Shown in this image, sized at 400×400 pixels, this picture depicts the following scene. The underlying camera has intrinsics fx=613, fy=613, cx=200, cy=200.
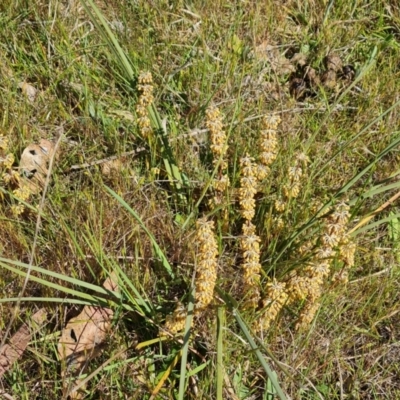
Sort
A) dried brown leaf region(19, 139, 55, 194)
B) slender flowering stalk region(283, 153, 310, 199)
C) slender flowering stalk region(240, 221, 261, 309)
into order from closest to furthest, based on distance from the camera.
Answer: slender flowering stalk region(240, 221, 261, 309) < slender flowering stalk region(283, 153, 310, 199) < dried brown leaf region(19, 139, 55, 194)

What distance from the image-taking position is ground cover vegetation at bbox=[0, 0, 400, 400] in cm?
163

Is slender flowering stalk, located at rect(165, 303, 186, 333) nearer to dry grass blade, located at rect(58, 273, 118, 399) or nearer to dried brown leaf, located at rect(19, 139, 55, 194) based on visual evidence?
dry grass blade, located at rect(58, 273, 118, 399)

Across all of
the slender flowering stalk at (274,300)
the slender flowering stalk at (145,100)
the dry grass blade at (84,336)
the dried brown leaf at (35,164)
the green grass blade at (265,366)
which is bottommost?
the slender flowering stalk at (274,300)

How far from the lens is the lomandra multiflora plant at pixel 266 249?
1501mm

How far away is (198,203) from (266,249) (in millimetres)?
333

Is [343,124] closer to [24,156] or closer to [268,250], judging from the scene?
[268,250]

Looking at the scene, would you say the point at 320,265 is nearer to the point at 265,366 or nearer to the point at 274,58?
the point at 265,366

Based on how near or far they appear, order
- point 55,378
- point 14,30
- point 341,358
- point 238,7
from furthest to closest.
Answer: point 238,7, point 14,30, point 341,358, point 55,378

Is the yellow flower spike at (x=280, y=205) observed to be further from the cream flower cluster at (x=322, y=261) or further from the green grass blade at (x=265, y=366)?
the green grass blade at (x=265, y=366)

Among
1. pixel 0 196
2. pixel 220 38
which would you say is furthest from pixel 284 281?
pixel 220 38

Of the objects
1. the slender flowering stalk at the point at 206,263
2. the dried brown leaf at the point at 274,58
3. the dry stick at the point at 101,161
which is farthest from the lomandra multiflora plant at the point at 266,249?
the dried brown leaf at the point at 274,58

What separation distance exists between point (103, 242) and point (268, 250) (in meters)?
0.50

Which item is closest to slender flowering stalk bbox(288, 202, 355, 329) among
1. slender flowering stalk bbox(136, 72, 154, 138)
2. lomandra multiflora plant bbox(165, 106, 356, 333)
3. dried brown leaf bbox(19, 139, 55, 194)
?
lomandra multiflora plant bbox(165, 106, 356, 333)

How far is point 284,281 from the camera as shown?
5.69 ft
